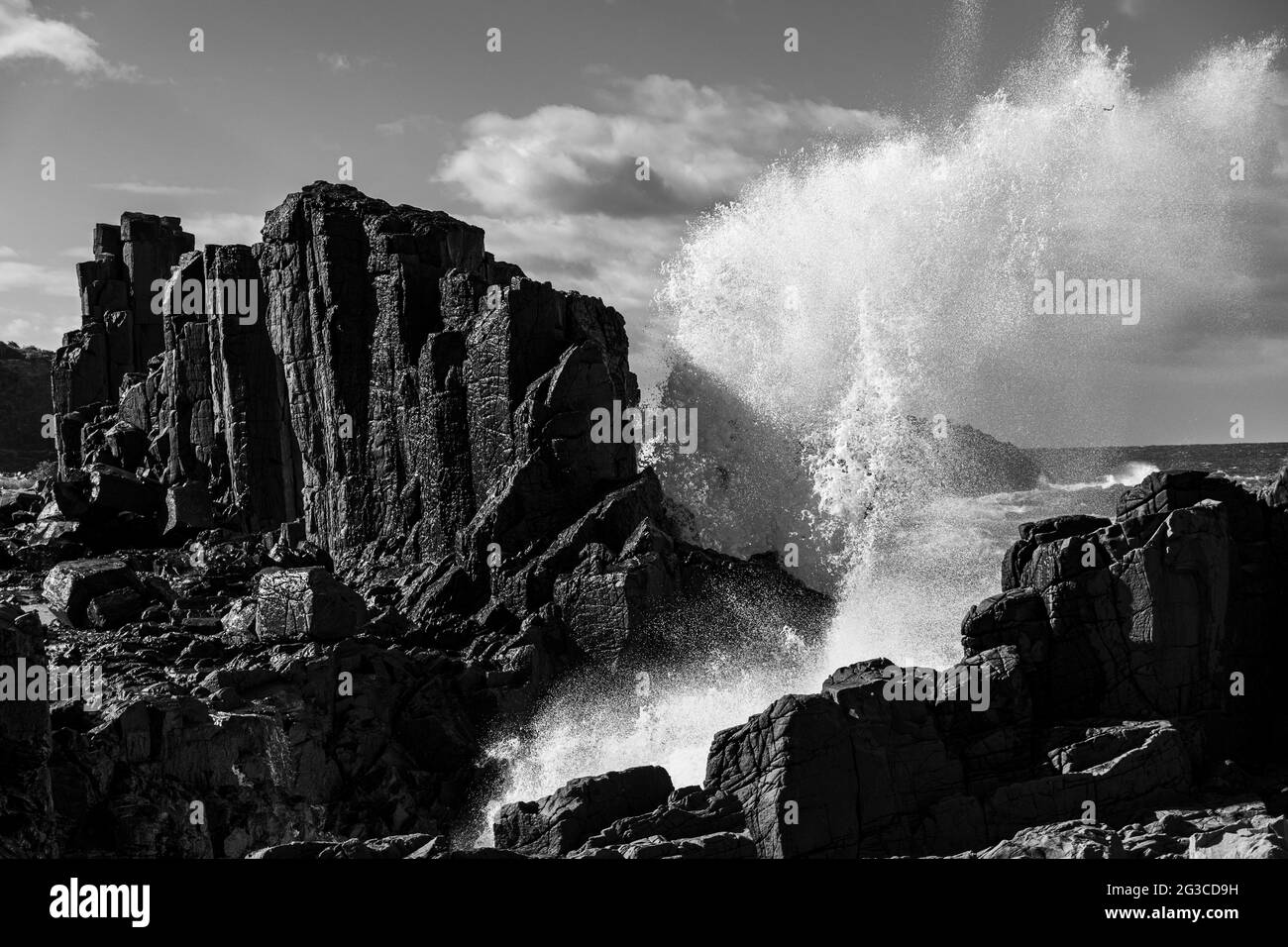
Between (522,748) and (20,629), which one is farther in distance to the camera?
(522,748)

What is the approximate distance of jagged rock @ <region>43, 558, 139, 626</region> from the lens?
55594 mm

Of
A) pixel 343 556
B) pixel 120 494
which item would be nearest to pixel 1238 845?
pixel 343 556

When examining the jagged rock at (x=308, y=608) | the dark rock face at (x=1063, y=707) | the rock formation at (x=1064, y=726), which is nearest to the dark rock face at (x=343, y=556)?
the jagged rock at (x=308, y=608)

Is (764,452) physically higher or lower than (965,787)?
higher

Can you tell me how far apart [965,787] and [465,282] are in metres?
32.3

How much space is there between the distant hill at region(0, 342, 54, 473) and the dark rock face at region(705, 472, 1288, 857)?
99.8 metres

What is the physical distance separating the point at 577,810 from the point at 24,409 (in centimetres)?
10684

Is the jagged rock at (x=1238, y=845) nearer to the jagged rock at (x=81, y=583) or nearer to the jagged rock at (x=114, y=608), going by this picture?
the jagged rock at (x=114, y=608)

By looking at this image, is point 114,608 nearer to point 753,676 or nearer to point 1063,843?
point 753,676

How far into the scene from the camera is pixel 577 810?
30422 mm

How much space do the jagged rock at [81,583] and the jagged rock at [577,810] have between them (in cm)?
3023

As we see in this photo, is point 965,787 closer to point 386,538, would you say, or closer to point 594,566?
point 594,566

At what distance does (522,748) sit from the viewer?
43.8m
